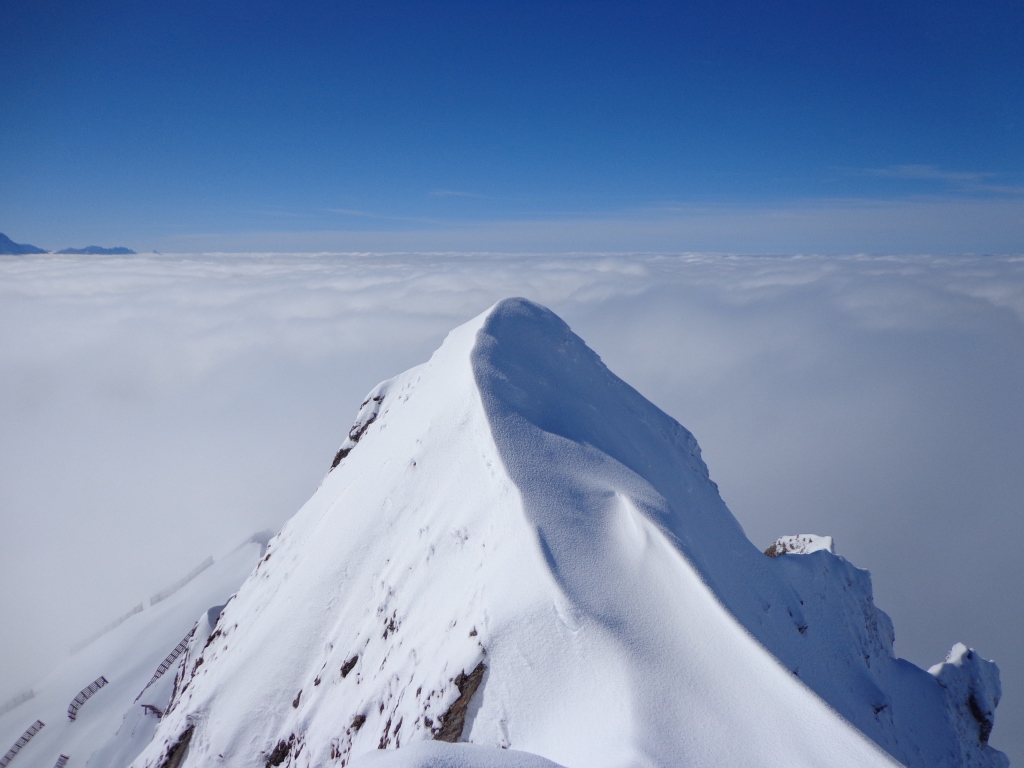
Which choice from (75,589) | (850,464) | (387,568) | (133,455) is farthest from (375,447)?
(133,455)

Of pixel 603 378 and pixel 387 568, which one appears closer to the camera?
pixel 387 568

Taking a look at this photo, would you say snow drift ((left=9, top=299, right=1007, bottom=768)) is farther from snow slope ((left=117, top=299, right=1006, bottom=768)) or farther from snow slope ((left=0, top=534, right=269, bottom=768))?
snow slope ((left=0, top=534, right=269, bottom=768))

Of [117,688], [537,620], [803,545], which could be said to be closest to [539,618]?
[537,620]

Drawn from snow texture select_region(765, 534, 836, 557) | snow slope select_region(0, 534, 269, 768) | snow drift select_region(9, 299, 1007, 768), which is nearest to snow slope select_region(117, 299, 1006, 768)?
snow drift select_region(9, 299, 1007, 768)

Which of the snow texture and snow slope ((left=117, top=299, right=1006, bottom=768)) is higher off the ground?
snow slope ((left=117, top=299, right=1006, bottom=768))

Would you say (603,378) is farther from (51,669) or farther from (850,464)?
(850,464)

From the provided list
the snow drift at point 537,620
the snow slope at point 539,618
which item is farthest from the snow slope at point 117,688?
the snow slope at point 539,618

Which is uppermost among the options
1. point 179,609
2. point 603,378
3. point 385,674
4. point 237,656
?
point 603,378

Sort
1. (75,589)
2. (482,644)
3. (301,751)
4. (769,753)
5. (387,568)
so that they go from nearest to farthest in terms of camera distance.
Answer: (769,753) → (482,644) → (301,751) → (387,568) → (75,589)
